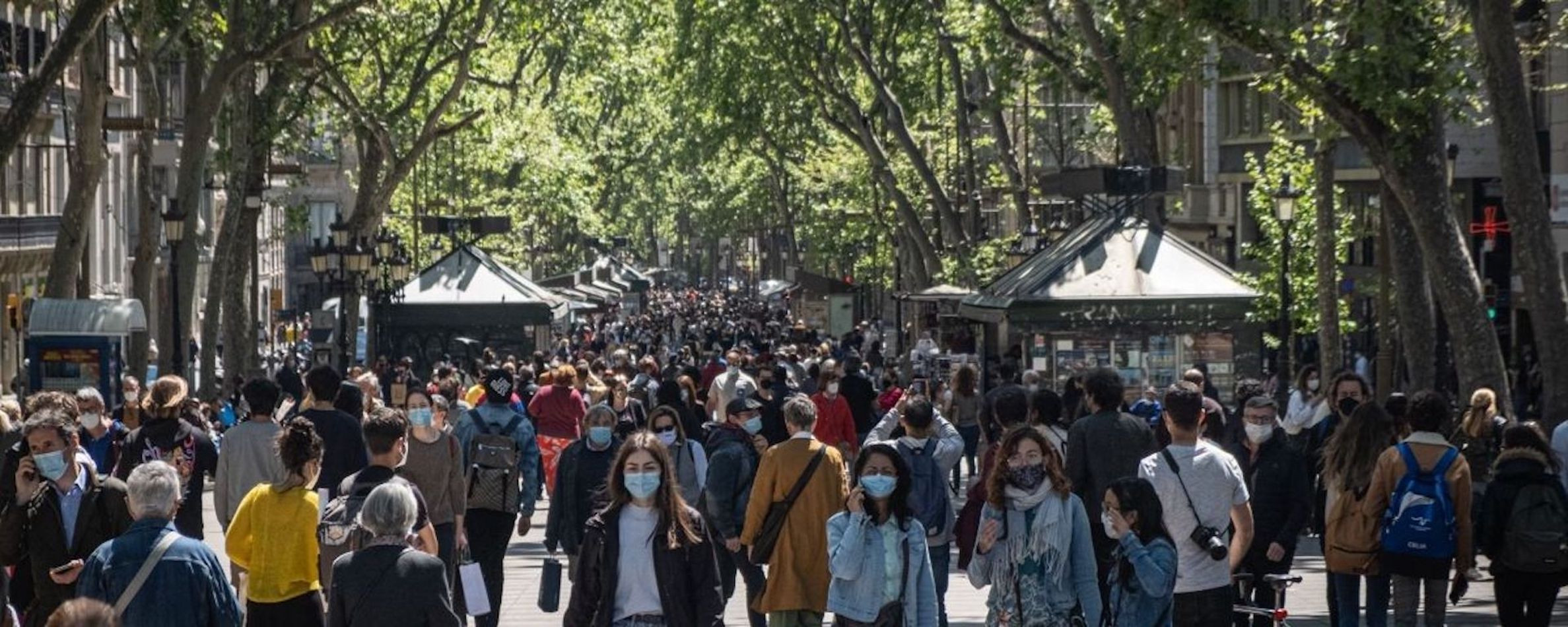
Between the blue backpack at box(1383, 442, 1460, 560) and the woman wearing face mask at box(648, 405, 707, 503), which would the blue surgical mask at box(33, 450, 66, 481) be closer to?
the woman wearing face mask at box(648, 405, 707, 503)

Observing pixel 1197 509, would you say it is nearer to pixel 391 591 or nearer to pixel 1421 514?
pixel 1421 514

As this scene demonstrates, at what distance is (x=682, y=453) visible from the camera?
14.6 meters

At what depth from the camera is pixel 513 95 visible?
152 feet

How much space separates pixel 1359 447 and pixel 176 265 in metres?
22.4

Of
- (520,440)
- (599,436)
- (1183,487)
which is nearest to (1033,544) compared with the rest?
(1183,487)

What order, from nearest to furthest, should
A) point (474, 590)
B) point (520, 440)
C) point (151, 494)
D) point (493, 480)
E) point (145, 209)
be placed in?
1. point (151, 494)
2. point (474, 590)
3. point (493, 480)
4. point (520, 440)
5. point (145, 209)

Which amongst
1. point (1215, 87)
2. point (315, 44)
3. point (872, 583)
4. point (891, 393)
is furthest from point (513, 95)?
point (872, 583)

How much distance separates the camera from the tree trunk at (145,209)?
3048cm

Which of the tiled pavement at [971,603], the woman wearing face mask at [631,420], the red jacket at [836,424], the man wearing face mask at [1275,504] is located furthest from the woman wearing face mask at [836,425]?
the man wearing face mask at [1275,504]

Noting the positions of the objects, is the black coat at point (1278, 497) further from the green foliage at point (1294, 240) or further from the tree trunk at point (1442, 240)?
the green foliage at point (1294, 240)

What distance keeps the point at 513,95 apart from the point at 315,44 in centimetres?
1058

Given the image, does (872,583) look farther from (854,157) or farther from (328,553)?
(854,157)

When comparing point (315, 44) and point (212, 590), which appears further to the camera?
point (315, 44)

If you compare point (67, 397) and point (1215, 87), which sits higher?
point (1215, 87)
